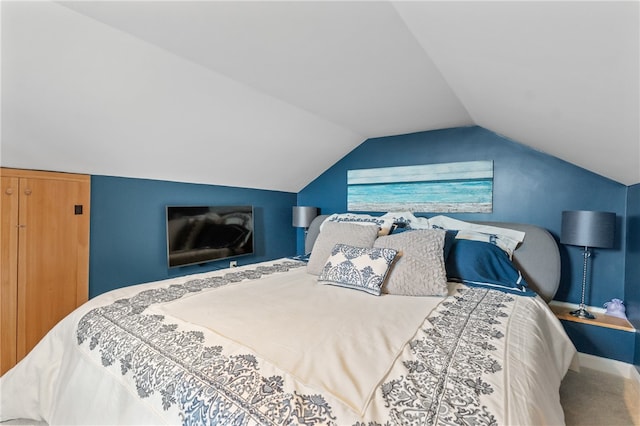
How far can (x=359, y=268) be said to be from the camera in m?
1.98

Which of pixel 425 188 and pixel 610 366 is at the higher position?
pixel 425 188

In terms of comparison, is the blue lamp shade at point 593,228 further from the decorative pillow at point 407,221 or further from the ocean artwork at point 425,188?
the decorative pillow at point 407,221

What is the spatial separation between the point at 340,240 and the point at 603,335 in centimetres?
205

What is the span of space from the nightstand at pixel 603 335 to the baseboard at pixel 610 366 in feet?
0.10

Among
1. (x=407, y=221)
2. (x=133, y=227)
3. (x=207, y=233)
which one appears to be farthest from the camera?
(x=207, y=233)

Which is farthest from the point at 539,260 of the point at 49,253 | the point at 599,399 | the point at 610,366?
the point at 49,253

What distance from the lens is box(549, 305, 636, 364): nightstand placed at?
7.00 ft

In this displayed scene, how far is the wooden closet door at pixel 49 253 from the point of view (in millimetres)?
2113

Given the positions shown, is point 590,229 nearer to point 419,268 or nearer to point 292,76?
point 419,268

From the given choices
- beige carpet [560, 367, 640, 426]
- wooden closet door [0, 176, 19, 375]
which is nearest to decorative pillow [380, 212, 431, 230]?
beige carpet [560, 367, 640, 426]

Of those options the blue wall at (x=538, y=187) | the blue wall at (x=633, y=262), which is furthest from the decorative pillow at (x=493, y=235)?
the blue wall at (x=633, y=262)

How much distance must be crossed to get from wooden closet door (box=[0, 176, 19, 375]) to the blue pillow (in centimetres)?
312

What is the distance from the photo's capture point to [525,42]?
1.05 meters

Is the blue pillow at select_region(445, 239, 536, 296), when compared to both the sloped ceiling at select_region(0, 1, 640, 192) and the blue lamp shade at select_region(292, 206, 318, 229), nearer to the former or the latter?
the sloped ceiling at select_region(0, 1, 640, 192)
